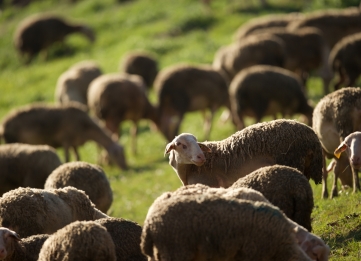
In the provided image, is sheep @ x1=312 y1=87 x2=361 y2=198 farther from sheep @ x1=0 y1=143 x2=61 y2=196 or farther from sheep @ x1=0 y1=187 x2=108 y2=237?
sheep @ x1=0 y1=143 x2=61 y2=196

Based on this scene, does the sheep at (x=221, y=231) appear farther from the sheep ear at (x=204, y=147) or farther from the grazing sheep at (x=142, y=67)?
the grazing sheep at (x=142, y=67)

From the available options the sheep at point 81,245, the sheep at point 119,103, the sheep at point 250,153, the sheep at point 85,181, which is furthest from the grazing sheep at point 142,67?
the sheep at point 81,245

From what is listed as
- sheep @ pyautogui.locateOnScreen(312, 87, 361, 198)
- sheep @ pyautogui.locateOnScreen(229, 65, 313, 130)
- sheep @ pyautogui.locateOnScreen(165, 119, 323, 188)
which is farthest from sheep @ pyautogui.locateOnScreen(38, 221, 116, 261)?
sheep @ pyautogui.locateOnScreen(229, 65, 313, 130)

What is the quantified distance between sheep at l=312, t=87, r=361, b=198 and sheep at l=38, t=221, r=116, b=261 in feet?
15.4

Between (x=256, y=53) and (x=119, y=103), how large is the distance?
4187 millimetres

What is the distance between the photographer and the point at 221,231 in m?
7.75

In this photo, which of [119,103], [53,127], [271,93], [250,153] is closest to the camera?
[250,153]

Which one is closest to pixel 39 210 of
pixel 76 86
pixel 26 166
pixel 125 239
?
pixel 125 239

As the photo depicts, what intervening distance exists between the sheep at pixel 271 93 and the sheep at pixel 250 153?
6.57 meters

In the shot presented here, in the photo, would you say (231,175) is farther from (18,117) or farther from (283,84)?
(18,117)

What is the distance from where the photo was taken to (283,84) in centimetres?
1750

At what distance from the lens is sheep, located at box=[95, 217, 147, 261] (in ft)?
29.1

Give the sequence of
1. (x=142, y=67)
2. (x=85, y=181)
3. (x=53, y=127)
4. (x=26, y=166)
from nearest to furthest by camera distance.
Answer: (x=85, y=181) → (x=26, y=166) → (x=53, y=127) → (x=142, y=67)

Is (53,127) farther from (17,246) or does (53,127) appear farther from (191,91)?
(17,246)
